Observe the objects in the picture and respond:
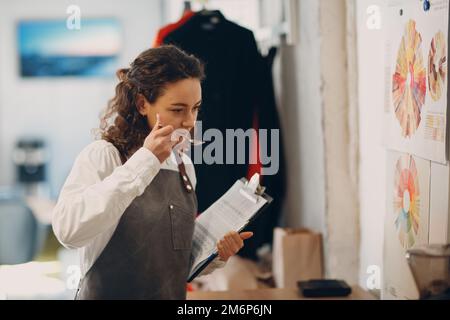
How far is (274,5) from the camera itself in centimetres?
274

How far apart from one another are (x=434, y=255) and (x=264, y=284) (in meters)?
1.19

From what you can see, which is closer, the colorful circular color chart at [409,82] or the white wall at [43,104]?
the colorful circular color chart at [409,82]

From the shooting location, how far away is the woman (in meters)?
1.17

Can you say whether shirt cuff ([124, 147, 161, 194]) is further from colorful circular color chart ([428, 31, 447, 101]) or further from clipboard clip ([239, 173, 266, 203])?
colorful circular color chart ([428, 31, 447, 101])

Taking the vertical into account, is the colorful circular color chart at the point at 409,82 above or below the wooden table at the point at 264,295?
above

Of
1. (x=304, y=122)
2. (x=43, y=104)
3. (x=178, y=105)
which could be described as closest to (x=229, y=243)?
(x=178, y=105)

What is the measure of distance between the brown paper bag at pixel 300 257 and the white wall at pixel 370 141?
153 millimetres

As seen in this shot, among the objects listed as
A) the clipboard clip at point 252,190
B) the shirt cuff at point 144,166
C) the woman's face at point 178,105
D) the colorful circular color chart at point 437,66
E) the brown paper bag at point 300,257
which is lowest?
the brown paper bag at point 300,257

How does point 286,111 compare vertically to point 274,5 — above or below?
below

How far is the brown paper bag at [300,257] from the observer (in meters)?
2.26

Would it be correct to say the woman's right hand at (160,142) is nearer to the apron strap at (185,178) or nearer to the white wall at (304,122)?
the apron strap at (185,178)

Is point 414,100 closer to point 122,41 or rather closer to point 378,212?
point 378,212

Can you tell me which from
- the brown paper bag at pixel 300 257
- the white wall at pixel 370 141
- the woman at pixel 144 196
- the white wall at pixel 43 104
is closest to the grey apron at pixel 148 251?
the woman at pixel 144 196
